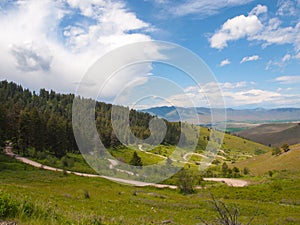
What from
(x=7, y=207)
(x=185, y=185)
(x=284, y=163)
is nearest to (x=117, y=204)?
(x=7, y=207)

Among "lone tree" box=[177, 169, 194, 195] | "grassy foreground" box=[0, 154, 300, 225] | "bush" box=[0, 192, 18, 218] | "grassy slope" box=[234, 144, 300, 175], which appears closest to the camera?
"bush" box=[0, 192, 18, 218]

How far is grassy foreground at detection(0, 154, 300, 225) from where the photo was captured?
21.3 ft

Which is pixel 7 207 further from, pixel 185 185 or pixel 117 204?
pixel 185 185

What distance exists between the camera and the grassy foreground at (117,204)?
649cm

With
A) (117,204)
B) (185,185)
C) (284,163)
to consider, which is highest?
(117,204)

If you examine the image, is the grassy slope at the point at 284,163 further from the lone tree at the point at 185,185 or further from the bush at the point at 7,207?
the bush at the point at 7,207

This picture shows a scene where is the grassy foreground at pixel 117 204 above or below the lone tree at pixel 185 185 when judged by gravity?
above

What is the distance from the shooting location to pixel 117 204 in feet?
77.4

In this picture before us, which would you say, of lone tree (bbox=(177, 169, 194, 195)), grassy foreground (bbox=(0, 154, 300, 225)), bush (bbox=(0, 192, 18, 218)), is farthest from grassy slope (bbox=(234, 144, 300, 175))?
bush (bbox=(0, 192, 18, 218))

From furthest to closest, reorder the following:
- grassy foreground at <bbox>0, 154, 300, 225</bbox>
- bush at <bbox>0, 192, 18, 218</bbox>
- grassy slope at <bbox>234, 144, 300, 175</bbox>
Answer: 1. grassy slope at <bbox>234, 144, 300, 175</bbox>
2. grassy foreground at <bbox>0, 154, 300, 225</bbox>
3. bush at <bbox>0, 192, 18, 218</bbox>

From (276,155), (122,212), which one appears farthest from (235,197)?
(276,155)

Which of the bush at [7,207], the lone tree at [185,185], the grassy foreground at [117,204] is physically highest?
the bush at [7,207]

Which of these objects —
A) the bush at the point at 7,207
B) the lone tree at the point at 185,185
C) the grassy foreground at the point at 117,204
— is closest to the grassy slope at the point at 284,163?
the grassy foreground at the point at 117,204

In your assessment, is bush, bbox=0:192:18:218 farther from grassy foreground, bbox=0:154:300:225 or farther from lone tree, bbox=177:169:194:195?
lone tree, bbox=177:169:194:195
